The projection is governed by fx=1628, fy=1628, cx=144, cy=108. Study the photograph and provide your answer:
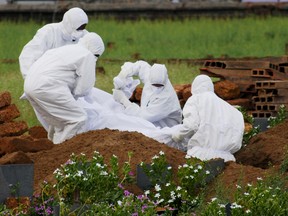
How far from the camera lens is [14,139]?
1756 cm

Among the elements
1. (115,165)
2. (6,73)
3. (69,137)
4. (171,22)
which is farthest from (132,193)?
(171,22)

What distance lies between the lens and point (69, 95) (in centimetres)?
1883

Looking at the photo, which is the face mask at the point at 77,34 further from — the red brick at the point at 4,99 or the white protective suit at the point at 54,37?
the red brick at the point at 4,99

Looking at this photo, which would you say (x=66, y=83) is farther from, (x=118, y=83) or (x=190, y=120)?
(x=190, y=120)

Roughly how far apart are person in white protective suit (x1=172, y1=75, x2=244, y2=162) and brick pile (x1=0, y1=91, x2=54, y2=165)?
1.57m

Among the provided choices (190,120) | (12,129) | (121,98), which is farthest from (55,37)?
(190,120)

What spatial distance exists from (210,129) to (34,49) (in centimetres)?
396

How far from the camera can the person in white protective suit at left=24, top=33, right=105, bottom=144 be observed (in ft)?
61.3

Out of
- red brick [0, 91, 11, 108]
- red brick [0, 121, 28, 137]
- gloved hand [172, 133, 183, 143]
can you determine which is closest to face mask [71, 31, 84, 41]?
red brick [0, 91, 11, 108]

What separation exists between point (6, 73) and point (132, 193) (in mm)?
12318

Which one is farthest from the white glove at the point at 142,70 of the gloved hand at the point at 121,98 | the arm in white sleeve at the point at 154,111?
the arm in white sleeve at the point at 154,111

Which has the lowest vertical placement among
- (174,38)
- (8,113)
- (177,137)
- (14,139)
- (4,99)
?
A: (174,38)

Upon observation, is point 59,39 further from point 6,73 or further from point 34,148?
point 6,73

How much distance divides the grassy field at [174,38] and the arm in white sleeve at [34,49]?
7.02 metres
